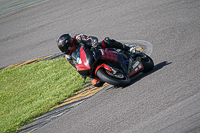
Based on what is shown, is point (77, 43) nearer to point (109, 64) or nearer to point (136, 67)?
point (109, 64)

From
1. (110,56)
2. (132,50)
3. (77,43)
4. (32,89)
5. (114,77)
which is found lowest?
(32,89)

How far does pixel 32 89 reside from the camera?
921 cm

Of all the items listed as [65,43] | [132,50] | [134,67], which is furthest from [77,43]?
[134,67]

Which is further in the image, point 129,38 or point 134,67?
point 129,38

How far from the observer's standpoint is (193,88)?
17.1 ft

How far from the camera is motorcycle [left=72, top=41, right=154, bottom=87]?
247 inches

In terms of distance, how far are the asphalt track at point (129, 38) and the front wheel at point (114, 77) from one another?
0.20 m

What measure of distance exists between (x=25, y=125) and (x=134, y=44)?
4235 millimetres

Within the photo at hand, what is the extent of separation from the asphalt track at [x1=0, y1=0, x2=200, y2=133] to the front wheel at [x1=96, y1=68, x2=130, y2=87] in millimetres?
197

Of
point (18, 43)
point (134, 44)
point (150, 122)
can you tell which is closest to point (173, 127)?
point (150, 122)

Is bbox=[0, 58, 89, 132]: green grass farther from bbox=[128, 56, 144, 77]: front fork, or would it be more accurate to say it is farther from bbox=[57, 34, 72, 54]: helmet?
bbox=[128, 56, 144, 77]: front fork

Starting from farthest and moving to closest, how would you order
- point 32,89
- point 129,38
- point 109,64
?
1. point 129,38
2. point 32,89
3. point 109,64

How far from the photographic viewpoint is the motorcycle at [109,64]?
20.6 ft

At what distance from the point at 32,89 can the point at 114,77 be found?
12.9ft
